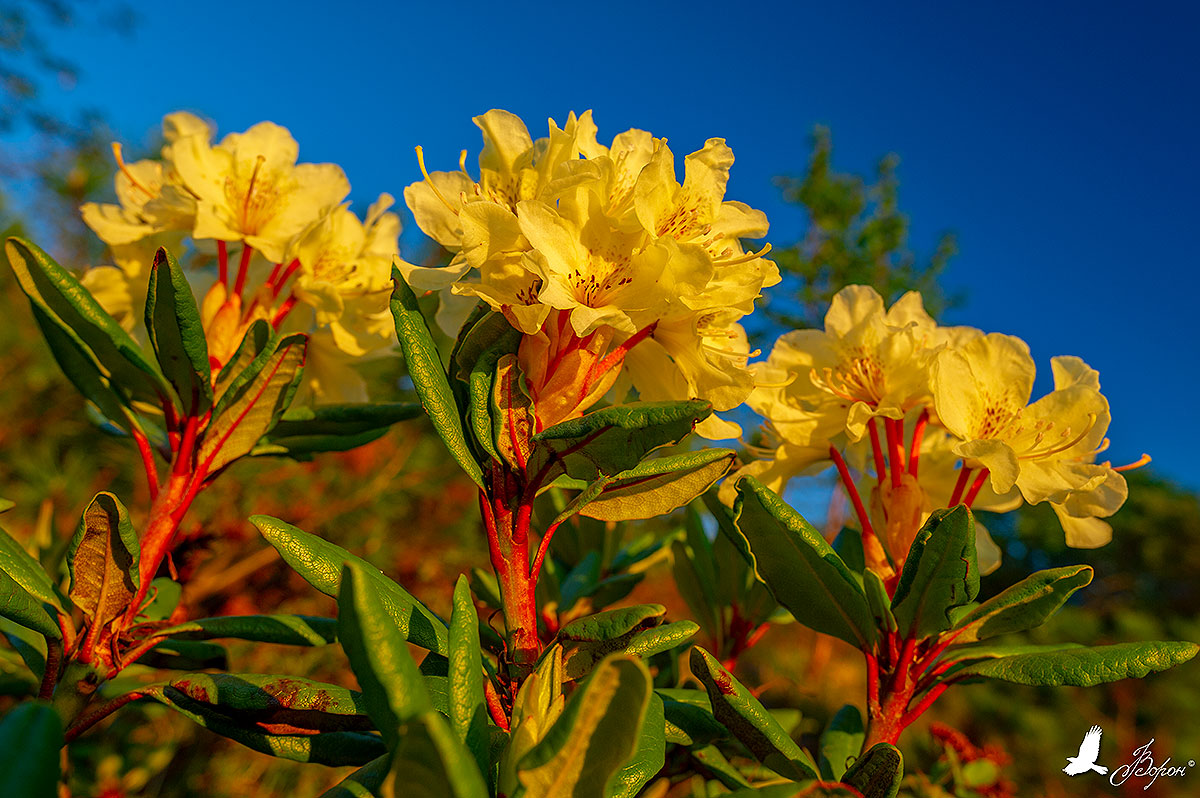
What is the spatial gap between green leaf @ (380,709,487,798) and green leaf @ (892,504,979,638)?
56 cm

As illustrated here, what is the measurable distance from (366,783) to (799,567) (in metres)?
0.53

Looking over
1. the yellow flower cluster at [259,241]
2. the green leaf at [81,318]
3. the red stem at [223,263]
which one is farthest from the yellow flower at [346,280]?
the green leaf at [81,318]

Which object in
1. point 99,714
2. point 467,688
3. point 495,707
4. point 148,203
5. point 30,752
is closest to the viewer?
point 30,752

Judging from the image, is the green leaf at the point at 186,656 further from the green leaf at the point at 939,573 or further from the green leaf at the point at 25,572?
the green leaf at the point at 939,573

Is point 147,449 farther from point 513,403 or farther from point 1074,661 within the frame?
point 1074,661

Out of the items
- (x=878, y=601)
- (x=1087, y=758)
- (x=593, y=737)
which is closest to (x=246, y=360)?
(x=593, y=737)

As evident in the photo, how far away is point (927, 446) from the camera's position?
1184 mm

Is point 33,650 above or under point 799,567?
under

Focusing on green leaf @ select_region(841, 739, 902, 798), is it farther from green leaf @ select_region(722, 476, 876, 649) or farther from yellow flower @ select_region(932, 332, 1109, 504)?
yellow flower @ select_region(932, 332, 1109, 504)

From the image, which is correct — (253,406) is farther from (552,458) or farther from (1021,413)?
(1021,413)

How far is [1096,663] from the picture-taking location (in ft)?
2.72

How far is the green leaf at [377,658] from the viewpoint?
0.53 metres

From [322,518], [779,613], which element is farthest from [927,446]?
[322,518]

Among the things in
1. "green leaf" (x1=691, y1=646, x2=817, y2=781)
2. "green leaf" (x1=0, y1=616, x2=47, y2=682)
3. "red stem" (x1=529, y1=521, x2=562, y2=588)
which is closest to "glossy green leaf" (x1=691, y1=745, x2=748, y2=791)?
"green leaf" (x1=691, y1=646, x2=817, y2=781)
